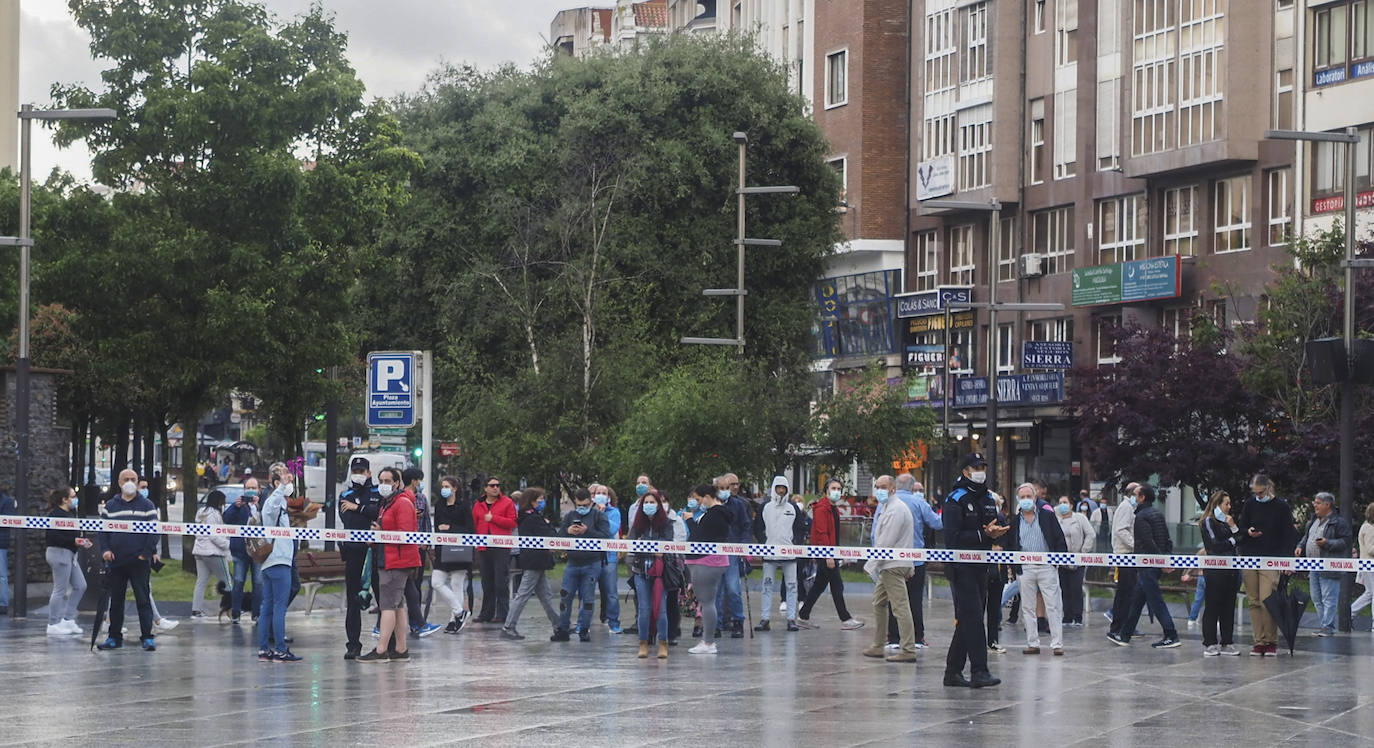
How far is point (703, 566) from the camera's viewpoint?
20062mm

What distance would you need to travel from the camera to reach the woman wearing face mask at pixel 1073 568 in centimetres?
2475

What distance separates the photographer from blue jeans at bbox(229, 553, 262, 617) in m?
21.6

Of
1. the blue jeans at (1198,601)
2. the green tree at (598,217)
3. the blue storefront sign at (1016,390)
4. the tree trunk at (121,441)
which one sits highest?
the green tree at (598,217)

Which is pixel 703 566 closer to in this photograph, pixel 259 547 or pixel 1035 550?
pixel 1035 550

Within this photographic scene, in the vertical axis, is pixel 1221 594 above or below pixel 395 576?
below

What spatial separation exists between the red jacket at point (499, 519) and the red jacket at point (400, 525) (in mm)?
4284

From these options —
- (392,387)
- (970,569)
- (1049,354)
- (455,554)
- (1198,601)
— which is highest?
(1049,354)

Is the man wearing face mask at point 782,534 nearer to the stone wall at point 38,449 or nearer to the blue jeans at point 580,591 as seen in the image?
the blue jeans at point 580,591

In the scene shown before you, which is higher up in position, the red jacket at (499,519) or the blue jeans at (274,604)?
the red jacket at (499,519)

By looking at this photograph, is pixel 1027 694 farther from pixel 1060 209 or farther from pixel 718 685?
pixel 1060 209

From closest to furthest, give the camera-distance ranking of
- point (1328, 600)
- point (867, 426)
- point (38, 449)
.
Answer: point (1328, 600) < point (38, 449) < point (867, 426)

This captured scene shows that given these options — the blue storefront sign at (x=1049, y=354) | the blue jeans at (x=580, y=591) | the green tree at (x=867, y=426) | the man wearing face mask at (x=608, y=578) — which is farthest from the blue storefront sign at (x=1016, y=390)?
the blue jeans at (x=580, y=591)

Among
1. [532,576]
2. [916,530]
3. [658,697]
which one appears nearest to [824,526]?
[532,576]

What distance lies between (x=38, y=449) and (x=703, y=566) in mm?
14550
